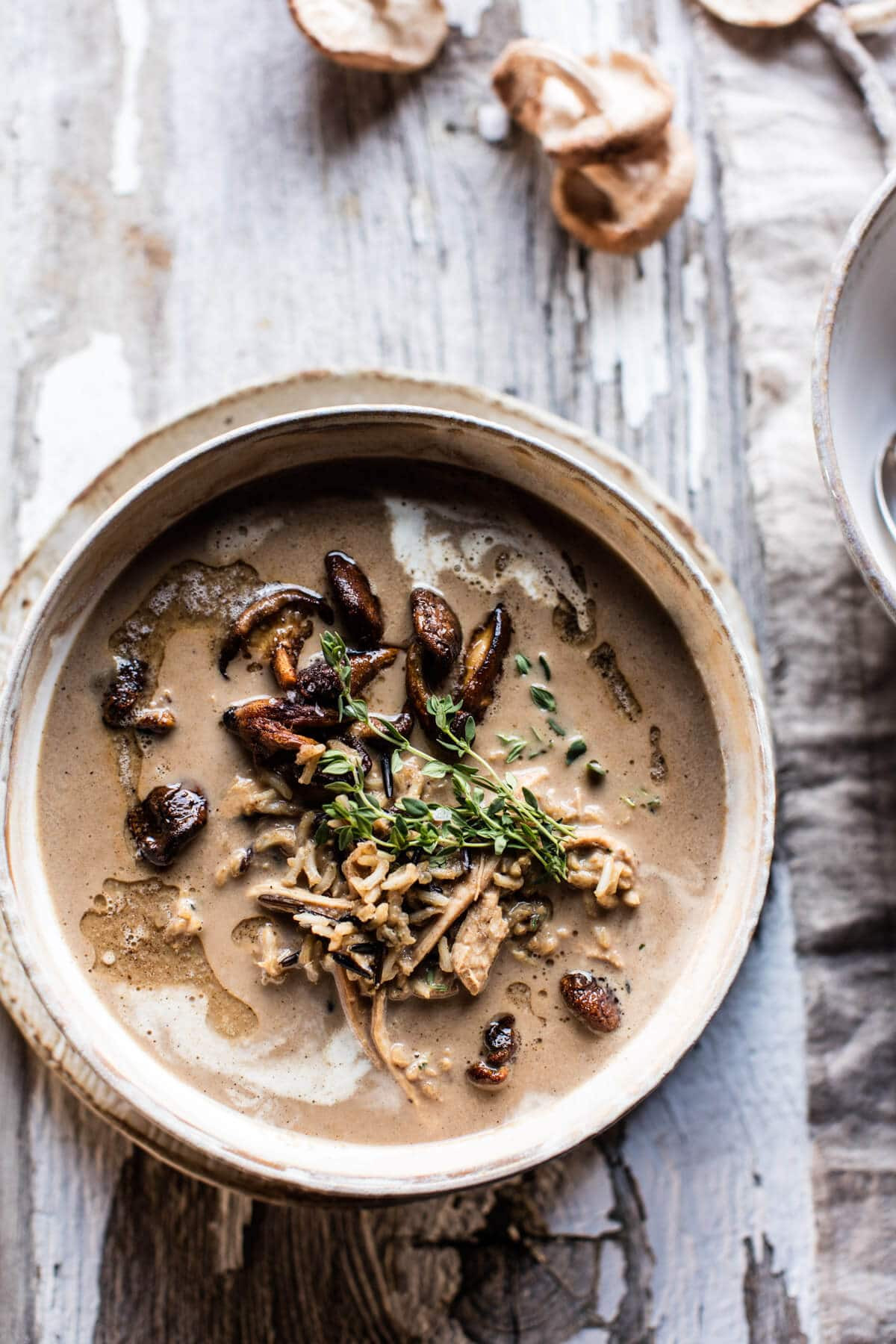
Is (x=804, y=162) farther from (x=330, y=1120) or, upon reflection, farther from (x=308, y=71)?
(x=330, y=1120)

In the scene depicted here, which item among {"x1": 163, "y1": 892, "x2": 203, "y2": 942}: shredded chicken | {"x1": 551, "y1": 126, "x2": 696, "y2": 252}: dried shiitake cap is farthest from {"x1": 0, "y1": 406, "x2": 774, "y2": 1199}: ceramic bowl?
{"x1": 551, "y1": 126, "x2": 696, "y2": 252}: dried shiitake cap

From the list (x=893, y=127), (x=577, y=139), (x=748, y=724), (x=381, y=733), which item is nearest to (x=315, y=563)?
(x=381, y=733)

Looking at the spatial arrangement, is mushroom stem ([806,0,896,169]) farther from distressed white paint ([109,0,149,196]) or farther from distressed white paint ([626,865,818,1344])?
distressed white paint ([626,865,818,1344])

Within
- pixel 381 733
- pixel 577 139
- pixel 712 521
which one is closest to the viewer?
pixel 381 733

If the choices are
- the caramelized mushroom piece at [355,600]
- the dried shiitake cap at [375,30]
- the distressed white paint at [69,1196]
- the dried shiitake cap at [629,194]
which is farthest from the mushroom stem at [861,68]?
the distressed white paint at [69,1196]

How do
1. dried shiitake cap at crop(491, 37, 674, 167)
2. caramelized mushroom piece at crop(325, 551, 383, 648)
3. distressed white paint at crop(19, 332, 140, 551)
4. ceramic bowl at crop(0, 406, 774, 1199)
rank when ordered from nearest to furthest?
1. ceramic bowl at crop(0, 406, 774, 1199)
2. caramelized mushroom piece at crop(325, 551, 383, 648)
3. dried shiitake cap at crop(491, 37, 674, 167)
4. distressed white paint at crop(19, 332, 140, 551)
